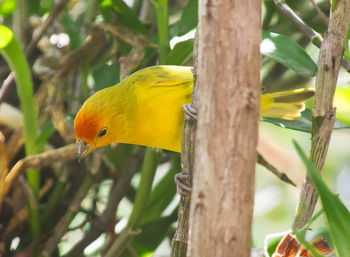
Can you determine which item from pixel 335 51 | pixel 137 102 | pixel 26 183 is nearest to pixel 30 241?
pixel 26 183

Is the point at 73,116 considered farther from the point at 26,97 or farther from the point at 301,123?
the point at 301,123

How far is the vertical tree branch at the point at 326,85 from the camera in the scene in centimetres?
105

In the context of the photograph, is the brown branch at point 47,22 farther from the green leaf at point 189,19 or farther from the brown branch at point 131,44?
the green leaf at point 189,19

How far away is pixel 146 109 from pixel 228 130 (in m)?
0.97

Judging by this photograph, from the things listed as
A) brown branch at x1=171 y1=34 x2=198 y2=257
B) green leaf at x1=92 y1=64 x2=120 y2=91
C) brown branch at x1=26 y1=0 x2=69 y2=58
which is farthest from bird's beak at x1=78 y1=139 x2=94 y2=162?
brown branch at x1=171 y1=34 x2=198 y2=257

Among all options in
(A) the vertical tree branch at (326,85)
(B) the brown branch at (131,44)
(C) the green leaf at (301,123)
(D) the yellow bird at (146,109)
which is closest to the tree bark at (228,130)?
(A) the vertical tree branch at (326,85)

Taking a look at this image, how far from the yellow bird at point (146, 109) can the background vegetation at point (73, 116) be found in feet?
0.17

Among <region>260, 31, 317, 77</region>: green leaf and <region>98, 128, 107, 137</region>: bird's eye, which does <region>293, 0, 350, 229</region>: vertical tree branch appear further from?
<region>98, 128, 107, 137</region>: bird's eye

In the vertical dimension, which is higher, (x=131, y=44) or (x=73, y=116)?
(x=131, y=44)

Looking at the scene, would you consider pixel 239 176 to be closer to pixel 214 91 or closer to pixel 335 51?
pixel 214 91

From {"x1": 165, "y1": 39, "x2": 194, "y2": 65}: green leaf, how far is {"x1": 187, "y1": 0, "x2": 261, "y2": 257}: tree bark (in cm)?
82

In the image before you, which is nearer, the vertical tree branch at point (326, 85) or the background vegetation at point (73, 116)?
the vertical tree branch at point (326, 85)

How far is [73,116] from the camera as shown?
1.69m

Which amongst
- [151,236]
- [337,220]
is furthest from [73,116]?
[337,220]
